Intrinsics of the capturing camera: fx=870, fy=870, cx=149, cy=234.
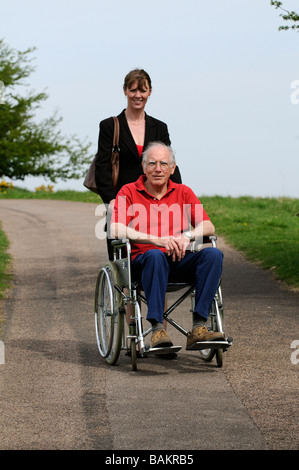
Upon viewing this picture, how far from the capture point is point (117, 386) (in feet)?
17.9

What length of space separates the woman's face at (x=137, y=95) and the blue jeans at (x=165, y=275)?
1.21 metres

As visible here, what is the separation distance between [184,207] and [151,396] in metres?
1.58

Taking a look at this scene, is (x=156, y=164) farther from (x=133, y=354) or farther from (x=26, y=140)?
(x=26, y=140)

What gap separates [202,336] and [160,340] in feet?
0.97

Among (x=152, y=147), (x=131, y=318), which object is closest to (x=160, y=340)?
(x=131, y=318)

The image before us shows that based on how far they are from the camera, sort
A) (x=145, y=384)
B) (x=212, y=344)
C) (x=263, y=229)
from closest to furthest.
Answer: (x=145, y=384) < (x=212, y=344) < (x=263, y=229)

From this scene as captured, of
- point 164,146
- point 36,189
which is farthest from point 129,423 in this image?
point 36,189

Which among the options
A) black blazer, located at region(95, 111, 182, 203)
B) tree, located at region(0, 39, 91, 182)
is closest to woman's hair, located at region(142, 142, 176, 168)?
black blazer, located at region(95, 111, 182, 203)

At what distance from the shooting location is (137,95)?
6.39 m

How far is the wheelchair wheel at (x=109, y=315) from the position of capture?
19.4 feet

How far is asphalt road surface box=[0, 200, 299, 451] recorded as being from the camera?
14.3 ft

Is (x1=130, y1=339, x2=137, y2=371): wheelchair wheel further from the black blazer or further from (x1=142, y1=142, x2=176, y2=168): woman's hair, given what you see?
(x1=142, y1=142, x2=176, y2=168): woman's hair

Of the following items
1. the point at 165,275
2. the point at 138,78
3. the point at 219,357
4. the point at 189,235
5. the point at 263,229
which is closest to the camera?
the point at 165,275

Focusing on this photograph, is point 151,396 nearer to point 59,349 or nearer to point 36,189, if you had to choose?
point 59,349
